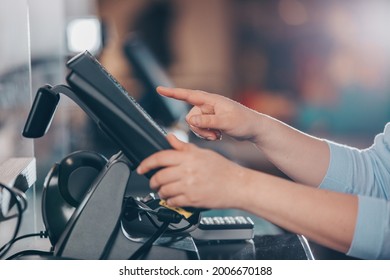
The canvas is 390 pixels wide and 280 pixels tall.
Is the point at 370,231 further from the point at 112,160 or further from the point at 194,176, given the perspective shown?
the point at 112,160

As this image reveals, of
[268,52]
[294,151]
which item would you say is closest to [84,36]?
[268,52]

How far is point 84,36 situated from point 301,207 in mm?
2567

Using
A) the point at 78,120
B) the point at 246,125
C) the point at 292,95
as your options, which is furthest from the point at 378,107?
the point at 246,125

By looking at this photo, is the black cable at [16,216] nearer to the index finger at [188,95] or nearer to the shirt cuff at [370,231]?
the index finger at [188,95]

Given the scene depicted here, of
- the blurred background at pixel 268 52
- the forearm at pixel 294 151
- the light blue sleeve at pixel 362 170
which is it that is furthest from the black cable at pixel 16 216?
the blurred background at pixel 268 52

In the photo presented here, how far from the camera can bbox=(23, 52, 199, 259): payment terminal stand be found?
73 cm

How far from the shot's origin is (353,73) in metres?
3.49

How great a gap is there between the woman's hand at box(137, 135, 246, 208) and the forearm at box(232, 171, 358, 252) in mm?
17

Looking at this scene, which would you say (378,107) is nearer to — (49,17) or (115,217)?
(49,17)

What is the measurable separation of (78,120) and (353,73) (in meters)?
1.56

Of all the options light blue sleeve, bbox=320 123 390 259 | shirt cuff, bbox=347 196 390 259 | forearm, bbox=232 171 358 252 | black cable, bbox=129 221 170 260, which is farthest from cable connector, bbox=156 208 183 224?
light blue sleeve, bbox=320 123 390 259

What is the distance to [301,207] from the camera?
74cm

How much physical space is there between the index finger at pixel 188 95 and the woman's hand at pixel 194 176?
18cm

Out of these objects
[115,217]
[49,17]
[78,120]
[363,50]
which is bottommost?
[78,120]
